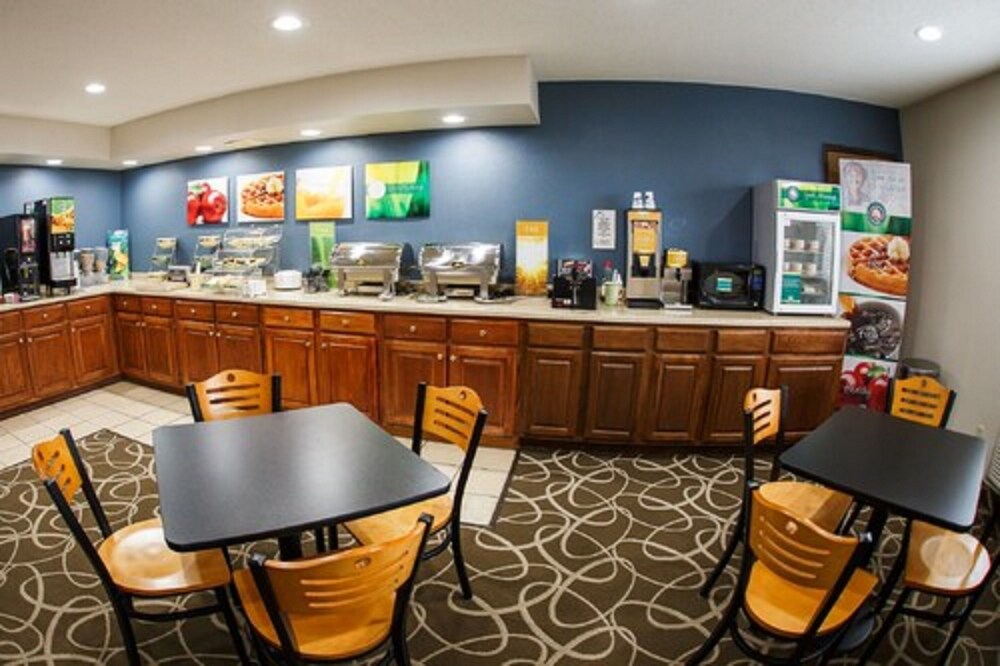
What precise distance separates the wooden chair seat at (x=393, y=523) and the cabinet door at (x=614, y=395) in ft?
5.26

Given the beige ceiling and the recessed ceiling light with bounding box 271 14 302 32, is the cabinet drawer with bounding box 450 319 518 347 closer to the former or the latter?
the beige ceiling

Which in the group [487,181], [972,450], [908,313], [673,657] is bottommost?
[673,657]

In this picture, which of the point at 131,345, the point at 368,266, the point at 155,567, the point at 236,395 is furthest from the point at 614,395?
the point at 131,345

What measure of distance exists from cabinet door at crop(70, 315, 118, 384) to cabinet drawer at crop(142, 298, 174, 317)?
18.4 inches

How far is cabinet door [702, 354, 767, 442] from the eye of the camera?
336 centimetres

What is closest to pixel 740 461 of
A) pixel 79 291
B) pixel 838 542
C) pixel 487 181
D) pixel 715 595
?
pixel 715 595

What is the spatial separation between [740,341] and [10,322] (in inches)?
211

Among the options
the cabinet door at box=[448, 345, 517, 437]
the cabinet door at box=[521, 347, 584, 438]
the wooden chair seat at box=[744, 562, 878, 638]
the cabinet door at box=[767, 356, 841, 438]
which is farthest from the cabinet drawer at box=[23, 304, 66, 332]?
the cabinet door at box=[767, 356, 841, 438]

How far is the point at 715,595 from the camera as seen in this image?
219cm

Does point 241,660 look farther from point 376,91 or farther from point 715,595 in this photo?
point 376,91

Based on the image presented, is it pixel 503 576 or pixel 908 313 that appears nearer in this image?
pixel 503 576

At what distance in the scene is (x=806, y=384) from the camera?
345 centimetres

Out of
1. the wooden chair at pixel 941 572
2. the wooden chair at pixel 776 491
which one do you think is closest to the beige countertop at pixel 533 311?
the wooden chair at pixel 776 491

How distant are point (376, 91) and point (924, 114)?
13.3ft
